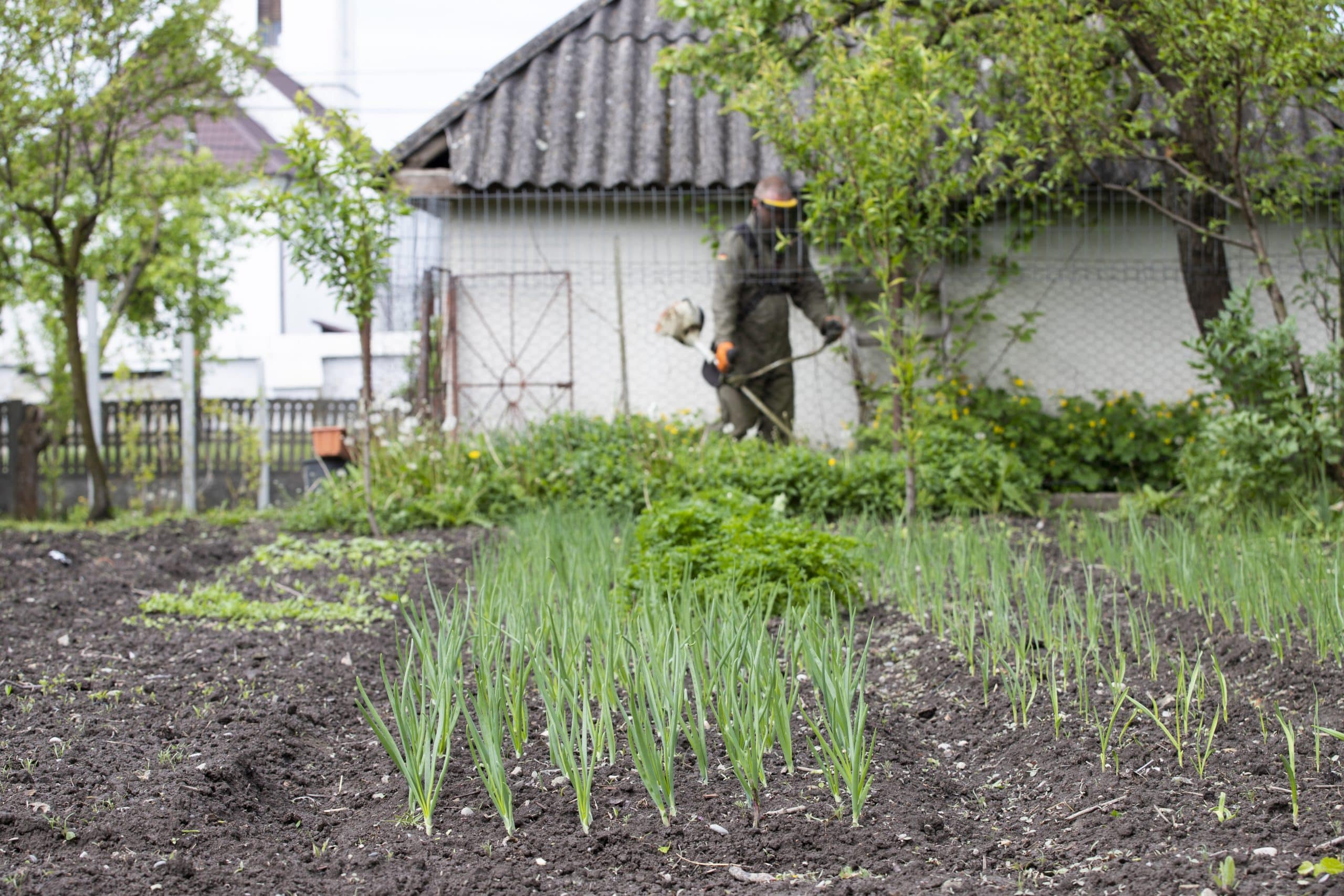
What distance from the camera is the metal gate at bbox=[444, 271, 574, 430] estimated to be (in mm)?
8430

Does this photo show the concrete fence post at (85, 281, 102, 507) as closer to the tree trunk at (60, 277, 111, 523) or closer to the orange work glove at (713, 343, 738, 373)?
the tree trunk at (60, 277, 111, 523)

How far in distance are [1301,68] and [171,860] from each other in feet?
17.4

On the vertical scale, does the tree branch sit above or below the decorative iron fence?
above

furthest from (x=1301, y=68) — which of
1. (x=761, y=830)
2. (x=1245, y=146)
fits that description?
(x=761, y=830)

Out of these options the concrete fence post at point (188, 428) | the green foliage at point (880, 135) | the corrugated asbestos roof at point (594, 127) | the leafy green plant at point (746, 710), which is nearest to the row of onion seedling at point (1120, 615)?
the leafy green plant at point (746, 710)

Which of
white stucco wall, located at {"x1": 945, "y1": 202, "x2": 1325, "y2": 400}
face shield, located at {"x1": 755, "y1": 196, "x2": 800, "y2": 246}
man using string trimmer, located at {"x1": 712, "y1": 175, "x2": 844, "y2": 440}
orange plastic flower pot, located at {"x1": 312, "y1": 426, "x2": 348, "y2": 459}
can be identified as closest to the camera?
face shield, located at {"x1": 755, "y1": 196, "x2": 800, "y2": 246}

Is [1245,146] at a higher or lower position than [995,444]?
higher

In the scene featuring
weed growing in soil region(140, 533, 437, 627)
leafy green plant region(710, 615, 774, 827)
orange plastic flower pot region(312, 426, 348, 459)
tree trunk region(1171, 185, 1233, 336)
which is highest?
tree trunk region(1171, 185, 1233, 336)

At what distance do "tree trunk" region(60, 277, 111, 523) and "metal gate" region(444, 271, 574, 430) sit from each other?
8.29 ft

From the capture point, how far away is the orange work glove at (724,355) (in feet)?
23.2

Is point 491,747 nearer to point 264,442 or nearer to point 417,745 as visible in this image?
point 417,745

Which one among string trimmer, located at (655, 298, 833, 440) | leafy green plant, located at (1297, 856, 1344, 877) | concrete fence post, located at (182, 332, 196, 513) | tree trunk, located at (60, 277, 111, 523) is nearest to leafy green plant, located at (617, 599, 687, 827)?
leafy green plant, located at (1297, 856, 1344, 877)

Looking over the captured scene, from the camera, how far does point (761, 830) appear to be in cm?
207

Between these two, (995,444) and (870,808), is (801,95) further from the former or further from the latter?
(870,808)
